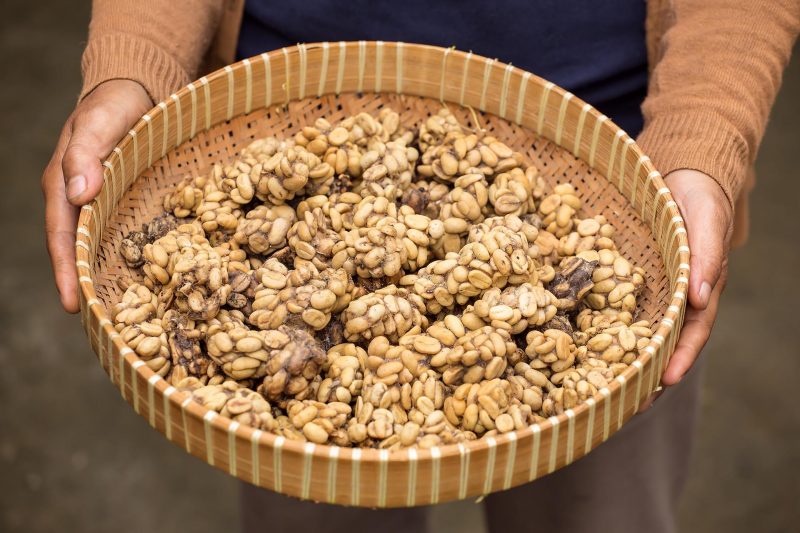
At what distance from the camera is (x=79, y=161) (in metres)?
1.13

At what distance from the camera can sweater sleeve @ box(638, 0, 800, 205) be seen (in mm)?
1242

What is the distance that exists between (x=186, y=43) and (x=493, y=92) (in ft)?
1.42

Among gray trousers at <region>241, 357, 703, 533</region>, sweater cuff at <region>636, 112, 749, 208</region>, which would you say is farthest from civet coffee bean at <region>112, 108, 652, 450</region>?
gray trousers at <region>241, 357, 703, 533</region>

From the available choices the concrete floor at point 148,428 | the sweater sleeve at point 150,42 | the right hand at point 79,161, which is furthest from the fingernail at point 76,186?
the concrete floor at point 148,428

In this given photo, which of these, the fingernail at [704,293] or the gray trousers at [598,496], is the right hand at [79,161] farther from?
the fingernail at [704,293]

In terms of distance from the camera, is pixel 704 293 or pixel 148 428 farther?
pixel 148 428

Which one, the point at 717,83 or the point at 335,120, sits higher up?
the point at 717,83

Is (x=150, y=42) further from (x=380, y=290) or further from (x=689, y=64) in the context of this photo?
(x=689, y=64)

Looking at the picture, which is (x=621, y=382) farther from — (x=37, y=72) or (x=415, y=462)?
(x=37, y=72)

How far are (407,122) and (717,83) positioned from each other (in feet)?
1.35

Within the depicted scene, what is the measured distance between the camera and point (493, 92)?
1312 mm

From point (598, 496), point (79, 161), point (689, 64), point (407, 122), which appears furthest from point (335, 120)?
point (598, 496)

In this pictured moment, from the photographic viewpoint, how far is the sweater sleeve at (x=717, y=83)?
1.24 meters

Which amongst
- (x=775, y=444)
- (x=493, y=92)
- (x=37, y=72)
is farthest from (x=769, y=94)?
(x=37, y=72)
